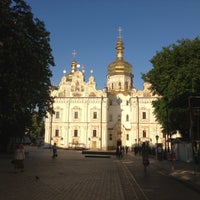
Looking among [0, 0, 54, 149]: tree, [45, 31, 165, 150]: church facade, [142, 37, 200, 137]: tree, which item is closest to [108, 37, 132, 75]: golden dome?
[45, 31, 165, 150]: church facade

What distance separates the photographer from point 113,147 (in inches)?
2987

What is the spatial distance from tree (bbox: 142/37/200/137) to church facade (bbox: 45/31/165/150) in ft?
132

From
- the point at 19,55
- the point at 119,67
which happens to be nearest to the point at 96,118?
the point at 119,67

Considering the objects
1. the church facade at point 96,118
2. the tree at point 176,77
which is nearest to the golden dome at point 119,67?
the church facade at point 96,118

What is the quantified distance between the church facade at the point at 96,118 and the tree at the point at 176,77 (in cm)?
4011

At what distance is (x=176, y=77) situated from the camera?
27797 millimetres

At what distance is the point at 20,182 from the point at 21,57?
9730 mm

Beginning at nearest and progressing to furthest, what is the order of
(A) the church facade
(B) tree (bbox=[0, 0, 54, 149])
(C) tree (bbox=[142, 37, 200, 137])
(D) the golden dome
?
(B) tree (bbox=[0, 0, 54, 149]), (C) tree (bbox=[142, 37, 200, 137]), (A) the church facade, (D) the golden dome

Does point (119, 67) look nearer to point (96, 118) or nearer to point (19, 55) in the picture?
point (96, 118)

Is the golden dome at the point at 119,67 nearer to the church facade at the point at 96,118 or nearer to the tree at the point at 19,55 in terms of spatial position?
the church facade at the point at 96,118

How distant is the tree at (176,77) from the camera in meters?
26.9

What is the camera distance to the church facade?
238 feet

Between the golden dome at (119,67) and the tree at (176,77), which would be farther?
the golden dome at (119,67)

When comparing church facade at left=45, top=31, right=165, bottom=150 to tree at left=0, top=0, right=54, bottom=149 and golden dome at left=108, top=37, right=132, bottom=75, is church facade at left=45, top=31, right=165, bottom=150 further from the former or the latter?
tree at left=0, top=0, right=54, bottom=149
